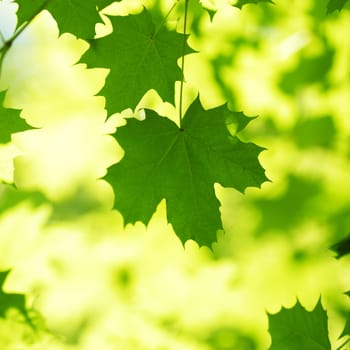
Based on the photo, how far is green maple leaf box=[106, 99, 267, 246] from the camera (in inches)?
69.2

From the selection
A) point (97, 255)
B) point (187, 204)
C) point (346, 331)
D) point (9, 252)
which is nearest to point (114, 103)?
point (187, 204)

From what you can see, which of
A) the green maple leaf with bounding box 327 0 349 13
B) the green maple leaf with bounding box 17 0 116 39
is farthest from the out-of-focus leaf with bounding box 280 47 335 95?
the green maple leaf with bounding box 17 0 116 39

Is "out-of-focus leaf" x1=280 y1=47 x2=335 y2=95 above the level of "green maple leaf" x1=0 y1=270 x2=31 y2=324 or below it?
above

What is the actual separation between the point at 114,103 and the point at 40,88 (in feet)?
11.3

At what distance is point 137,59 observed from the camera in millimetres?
1740

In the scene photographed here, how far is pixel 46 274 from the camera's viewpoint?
3.16 m

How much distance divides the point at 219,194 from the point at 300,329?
3.13m

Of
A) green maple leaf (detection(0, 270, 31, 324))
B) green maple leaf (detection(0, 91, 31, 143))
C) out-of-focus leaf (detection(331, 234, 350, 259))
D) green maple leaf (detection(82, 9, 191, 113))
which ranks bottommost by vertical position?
green maple leaf (detection(0, 270, 31, 324))

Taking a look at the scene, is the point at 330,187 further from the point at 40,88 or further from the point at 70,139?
the point at 40,88

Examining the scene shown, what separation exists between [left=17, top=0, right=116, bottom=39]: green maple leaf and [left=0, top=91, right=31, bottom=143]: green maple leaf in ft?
0.76

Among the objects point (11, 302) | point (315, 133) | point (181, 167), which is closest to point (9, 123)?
point (181, 167)

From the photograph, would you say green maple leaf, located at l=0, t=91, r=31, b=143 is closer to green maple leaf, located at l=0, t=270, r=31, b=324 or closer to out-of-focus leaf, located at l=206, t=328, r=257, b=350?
green maple leaf, located at l=0, t=270, r=31, b=324

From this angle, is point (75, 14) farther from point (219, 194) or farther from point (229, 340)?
point (219, 194)

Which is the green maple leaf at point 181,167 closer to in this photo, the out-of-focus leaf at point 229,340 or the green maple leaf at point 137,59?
the green maple leaf at point 137,59
